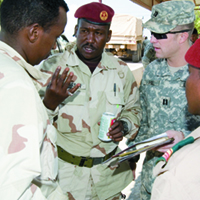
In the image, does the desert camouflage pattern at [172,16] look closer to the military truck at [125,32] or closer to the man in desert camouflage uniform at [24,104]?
the man in desert camouflage uniform at [24,104]

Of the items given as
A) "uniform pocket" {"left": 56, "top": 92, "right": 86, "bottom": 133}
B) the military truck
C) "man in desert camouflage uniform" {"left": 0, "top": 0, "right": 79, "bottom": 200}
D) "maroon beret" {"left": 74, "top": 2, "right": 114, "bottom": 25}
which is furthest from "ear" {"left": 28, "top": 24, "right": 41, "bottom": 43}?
the military truck

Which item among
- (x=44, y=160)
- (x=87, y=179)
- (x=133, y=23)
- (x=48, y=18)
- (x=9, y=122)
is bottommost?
(x=133, y=23)

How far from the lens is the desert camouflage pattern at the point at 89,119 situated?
216 cm

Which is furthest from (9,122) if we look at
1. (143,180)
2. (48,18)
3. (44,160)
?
(143,180)

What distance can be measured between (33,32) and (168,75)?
1466 millimetres

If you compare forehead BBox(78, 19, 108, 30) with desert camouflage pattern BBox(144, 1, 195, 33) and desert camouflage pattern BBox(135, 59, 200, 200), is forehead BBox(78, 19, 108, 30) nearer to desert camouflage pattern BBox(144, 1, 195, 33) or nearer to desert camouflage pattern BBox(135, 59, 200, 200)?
desert camouflage pattern BBox(144, 1, 195, 33)

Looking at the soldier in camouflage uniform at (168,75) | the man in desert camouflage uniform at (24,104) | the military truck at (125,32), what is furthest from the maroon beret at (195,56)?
the military truck at (125,32)

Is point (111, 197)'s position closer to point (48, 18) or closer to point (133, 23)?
point (48, 18)

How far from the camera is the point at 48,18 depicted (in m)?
1.37

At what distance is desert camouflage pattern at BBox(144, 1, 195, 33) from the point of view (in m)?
2.21

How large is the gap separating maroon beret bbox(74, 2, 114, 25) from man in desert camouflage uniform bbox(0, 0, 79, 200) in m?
0.81

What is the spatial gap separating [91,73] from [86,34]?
0.38 metres

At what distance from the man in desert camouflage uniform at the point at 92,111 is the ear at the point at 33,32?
34.4 inches

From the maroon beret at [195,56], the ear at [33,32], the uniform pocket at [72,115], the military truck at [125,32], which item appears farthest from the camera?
the military truck at [125,32]
